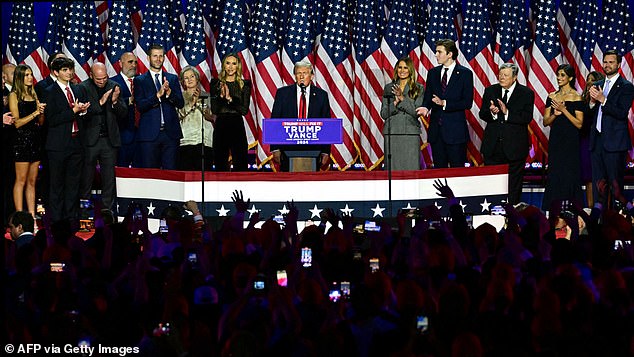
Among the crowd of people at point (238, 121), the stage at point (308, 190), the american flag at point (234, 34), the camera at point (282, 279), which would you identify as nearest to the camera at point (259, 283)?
the camera at point (282, 279)

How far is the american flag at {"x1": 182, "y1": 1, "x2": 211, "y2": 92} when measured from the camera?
15203 millimetres

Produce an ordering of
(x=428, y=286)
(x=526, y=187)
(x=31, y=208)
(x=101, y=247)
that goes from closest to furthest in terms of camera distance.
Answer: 1. (x=428, y=286)
2. (x=101, y=247)
3. (x=31, y=208)
4. (x=526, y=187)

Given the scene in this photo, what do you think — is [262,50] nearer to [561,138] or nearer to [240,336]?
[561,138]

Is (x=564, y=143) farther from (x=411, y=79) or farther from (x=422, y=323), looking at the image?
(x=422, y=323)

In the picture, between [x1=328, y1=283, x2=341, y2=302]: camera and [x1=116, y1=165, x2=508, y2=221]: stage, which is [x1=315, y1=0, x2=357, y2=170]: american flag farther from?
[x1=328, y1=283, x2=341, y2=302]: camera

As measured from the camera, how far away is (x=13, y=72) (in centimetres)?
1191

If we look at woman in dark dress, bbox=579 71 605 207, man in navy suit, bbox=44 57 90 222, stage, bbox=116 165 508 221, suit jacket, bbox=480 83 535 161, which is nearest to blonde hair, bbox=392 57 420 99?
suit jacket, bbox=480 83 535 161

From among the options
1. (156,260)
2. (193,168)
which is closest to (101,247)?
(156,260)

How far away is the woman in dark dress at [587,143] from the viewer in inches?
→ 480

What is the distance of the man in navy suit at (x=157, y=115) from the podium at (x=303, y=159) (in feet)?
4.49

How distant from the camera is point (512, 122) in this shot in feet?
40.4

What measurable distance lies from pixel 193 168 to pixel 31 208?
5.84 ft

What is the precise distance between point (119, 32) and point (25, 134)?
3850mm

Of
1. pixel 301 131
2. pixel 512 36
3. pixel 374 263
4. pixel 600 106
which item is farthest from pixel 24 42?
pixel 374 263
